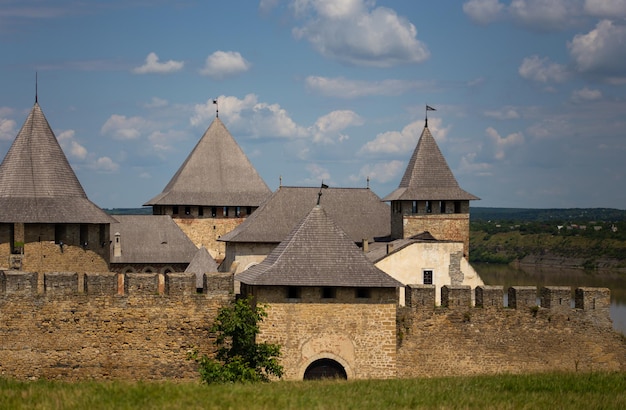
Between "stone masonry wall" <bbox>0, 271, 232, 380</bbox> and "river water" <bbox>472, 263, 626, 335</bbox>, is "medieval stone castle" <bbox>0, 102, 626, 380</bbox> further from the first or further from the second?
"river water" <bbox>472, 263, 626, 335</bbox>

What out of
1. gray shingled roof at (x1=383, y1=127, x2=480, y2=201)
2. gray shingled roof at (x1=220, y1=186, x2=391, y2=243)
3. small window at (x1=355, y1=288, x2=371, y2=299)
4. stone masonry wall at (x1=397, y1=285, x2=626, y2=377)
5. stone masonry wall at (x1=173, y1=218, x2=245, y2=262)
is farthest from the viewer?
stone masonry wall at (x1=173, y1=218, x2=245, y2=262)

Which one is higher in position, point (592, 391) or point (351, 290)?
point (351, 290)

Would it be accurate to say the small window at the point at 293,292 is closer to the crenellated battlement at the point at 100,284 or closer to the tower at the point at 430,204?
the crenellated battlement at the point at 100,284

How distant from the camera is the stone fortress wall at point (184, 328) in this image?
2075 centimetres

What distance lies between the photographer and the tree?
64.5ft

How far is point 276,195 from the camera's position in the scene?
3609 centimetres

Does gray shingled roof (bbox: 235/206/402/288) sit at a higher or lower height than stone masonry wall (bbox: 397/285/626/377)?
higher

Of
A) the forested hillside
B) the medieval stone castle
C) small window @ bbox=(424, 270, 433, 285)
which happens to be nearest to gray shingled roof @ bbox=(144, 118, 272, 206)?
small window @ bbox=(424, 270, 433, 285)

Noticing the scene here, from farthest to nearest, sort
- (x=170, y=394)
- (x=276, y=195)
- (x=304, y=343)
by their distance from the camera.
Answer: (x=276, y=195), (x=304, y=343), (x=170, y=394)

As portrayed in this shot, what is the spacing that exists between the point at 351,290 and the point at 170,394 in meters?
6.75

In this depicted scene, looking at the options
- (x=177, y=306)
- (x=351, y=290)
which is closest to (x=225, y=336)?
(x=177, y=306)

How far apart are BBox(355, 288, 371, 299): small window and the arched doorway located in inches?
59.7

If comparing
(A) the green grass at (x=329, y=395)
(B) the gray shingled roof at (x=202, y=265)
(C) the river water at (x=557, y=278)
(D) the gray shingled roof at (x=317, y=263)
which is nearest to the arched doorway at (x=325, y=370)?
(D) the gray shingled roof at (x=317, y=263)

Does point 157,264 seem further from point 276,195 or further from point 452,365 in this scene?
point 452,365
